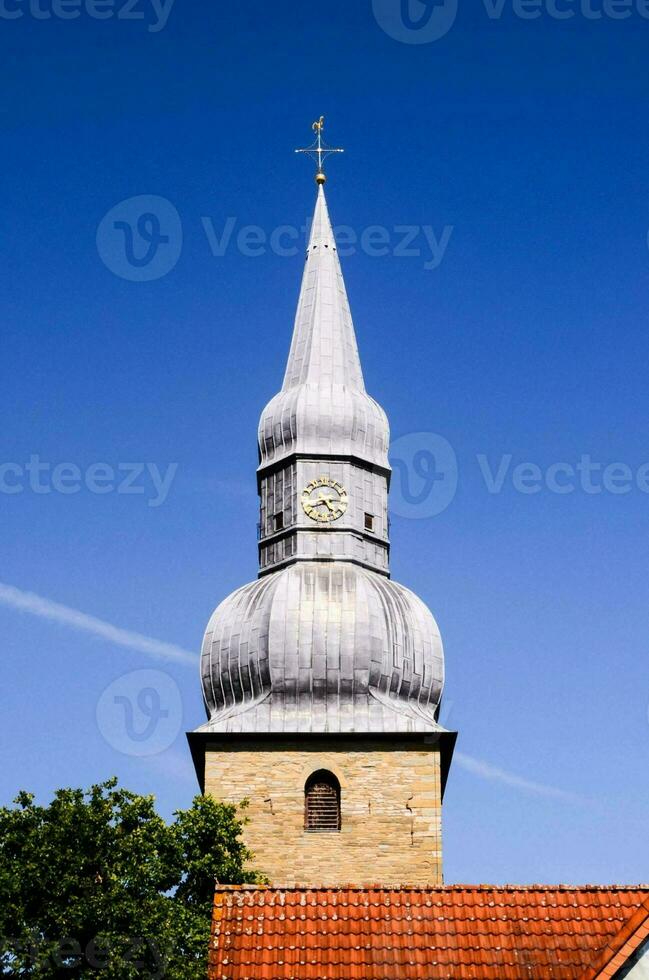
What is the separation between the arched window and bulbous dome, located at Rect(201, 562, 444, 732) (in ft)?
3.90

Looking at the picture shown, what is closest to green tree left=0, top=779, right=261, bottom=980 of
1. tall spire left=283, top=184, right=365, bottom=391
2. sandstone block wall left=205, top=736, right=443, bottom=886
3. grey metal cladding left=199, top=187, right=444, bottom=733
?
sandstone block wall left=205, top=736, right=443, bottom=886

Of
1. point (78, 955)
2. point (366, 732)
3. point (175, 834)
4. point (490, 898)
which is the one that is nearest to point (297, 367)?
point (366, 732)

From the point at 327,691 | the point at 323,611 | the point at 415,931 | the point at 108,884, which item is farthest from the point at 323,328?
the point at 415,931

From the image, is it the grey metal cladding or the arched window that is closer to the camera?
the arched window

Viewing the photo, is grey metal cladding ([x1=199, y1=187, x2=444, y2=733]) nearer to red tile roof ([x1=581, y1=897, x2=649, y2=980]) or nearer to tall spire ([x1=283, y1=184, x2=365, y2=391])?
tall spire ([x1=283, y1=184, x2=365, y2=391])

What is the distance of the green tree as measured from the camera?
33.4 meters

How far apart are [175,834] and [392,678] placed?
26.9 feet

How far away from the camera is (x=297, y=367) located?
157 feet

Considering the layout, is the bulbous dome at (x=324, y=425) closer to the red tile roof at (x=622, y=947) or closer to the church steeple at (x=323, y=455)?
the church steeple at (x=323, y=455)

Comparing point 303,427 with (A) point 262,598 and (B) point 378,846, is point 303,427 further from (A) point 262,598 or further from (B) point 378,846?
(B) point 378,846

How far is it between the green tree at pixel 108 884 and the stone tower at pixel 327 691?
4252mm

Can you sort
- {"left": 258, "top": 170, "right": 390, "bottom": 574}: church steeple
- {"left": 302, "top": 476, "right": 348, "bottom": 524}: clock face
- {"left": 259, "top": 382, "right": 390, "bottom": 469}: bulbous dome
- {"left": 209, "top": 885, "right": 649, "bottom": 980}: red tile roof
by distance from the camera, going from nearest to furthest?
{"left": 209, "top": 885, "right": 649, "bottom": 980}: red tile roof → {"left": 258, "top": 170, "right": 390, "bottom": 574}: church steeple → {"left": 302, "top": 476, "right": 348, "bottom": 524}: clock face → {"left": 259, "top": 382, "right": 390, "bottom": 469}: bulbous dome

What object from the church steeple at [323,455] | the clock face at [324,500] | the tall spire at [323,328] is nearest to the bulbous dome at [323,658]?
the church steeple at [323,455]

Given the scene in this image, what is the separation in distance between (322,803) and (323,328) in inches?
535
